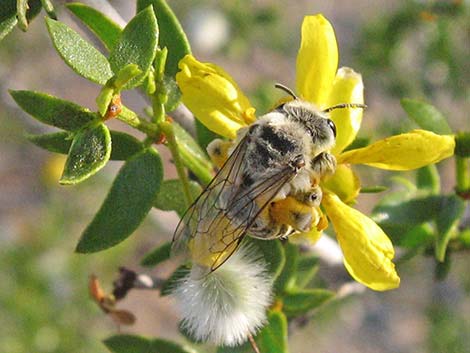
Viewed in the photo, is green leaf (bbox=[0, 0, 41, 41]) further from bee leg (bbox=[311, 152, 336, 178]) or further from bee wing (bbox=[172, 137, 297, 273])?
bee leg (bbox=[311, 152, 336, 178])

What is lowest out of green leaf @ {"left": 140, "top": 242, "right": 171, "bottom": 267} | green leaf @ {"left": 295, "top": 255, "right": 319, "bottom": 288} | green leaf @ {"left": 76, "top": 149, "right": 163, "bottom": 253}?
green leaf @ {"left": 295, "top": 255, "right": 319, "bottom": 288}

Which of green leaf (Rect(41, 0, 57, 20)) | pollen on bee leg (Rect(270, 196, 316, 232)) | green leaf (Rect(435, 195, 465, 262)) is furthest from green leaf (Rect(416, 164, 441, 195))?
green leaf (Rect(41, 0, 57, 20))

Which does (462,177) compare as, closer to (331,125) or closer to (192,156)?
(331,125)

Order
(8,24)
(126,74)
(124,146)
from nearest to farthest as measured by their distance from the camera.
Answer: (126,74)
(8,24)
(124,146)

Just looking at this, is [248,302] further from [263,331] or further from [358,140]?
[358,140]

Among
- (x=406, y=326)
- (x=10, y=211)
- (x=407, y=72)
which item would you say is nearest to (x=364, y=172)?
(x=407, y=72)

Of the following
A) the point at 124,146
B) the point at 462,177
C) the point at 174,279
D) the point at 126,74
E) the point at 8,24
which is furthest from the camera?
the point at 462,177

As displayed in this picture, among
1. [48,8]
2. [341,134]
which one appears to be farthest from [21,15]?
[341,134]
